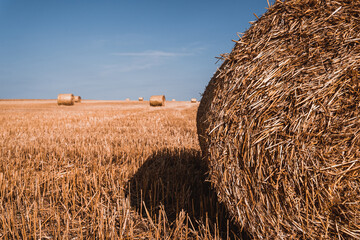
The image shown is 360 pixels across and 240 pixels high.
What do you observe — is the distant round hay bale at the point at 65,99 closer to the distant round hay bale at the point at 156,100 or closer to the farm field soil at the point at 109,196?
the distant round hay bale at the point at 156,100

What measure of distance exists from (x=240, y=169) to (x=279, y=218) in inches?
17.6

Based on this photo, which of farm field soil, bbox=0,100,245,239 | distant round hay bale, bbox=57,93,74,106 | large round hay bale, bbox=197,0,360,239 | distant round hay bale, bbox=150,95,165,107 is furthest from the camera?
distant round hay bale, bbox=57,93,74,106

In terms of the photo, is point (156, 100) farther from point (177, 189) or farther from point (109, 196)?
point (109, 196)

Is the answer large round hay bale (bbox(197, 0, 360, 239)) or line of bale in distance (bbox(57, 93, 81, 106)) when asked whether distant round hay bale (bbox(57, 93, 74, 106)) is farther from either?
large round hay bale (bbox(197, 0, 360, 239))

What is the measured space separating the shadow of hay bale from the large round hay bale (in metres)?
0.40

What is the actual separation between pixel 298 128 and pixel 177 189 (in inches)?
66.2

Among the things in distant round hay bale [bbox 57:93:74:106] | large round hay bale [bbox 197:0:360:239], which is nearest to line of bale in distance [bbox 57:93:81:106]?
distant round hay bale [bbox 57:93:74:106]

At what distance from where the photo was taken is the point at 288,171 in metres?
1.69

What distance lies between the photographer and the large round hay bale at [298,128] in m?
1.62

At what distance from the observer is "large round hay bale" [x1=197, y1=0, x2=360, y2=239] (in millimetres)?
1624

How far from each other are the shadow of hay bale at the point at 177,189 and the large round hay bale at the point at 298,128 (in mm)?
399

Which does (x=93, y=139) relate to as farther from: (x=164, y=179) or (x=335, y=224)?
(x=335, y=224)

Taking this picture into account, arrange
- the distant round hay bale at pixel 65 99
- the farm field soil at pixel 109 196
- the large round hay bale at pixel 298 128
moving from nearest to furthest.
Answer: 1. the large round hay bale at pixel 298 128
2. the farm field soil at pixel 109 196
3. the distant round hay bale at pixel 65 99

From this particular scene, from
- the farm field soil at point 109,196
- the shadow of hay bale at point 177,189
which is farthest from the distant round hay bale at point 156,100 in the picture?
the shadow of hay bale at point 177,189
